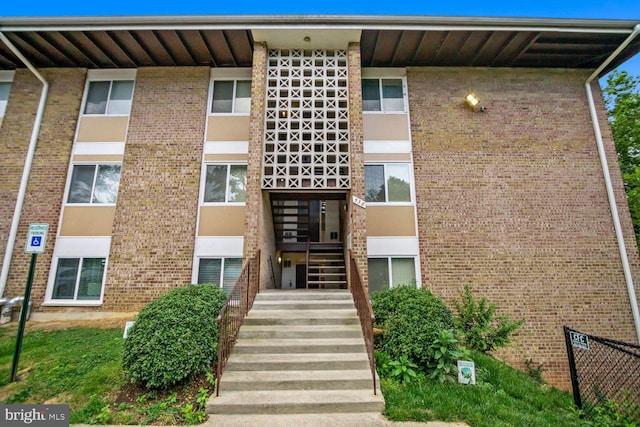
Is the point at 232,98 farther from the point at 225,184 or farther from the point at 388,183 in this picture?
the point at 388,183

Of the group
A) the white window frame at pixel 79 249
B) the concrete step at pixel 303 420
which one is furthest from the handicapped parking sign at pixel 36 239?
the concrete step at pixel 303 420

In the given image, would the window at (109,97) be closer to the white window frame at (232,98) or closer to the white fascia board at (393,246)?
the white window frame at (232,98)

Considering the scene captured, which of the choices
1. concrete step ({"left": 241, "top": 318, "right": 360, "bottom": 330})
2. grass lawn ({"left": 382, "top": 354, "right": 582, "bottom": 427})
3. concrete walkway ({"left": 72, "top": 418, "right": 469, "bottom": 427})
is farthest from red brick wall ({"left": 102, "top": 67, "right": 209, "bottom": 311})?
grass lawn ({"left": 382, "top": 354, "right": 582, "bottom": 427})

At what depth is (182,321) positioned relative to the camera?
4.52m

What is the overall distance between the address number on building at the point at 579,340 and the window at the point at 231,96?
9318mm

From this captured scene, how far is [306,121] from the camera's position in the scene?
7.70 meters

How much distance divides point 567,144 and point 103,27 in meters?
13.4

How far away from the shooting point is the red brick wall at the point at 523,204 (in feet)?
24.8

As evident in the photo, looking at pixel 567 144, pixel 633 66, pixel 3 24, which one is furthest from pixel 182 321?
pixel 633 66

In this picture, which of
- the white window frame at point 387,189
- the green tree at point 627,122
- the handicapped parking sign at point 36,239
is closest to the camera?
the handicapped parking sign at point 36,239

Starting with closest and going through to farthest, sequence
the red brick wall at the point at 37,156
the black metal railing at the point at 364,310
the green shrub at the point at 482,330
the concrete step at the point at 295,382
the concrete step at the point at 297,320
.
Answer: the concrete step at the point at 295,382, the black metal railing at the point at 364,310, the concrete step at the point at 297,320, the green shrub at the point at 482,330, the red brick wall at the point at 37,156

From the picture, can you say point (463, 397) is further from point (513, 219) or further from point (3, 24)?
point (3, 24)

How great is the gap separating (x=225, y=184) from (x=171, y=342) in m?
5.12

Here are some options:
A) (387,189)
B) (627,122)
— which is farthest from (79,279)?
(627,122)
